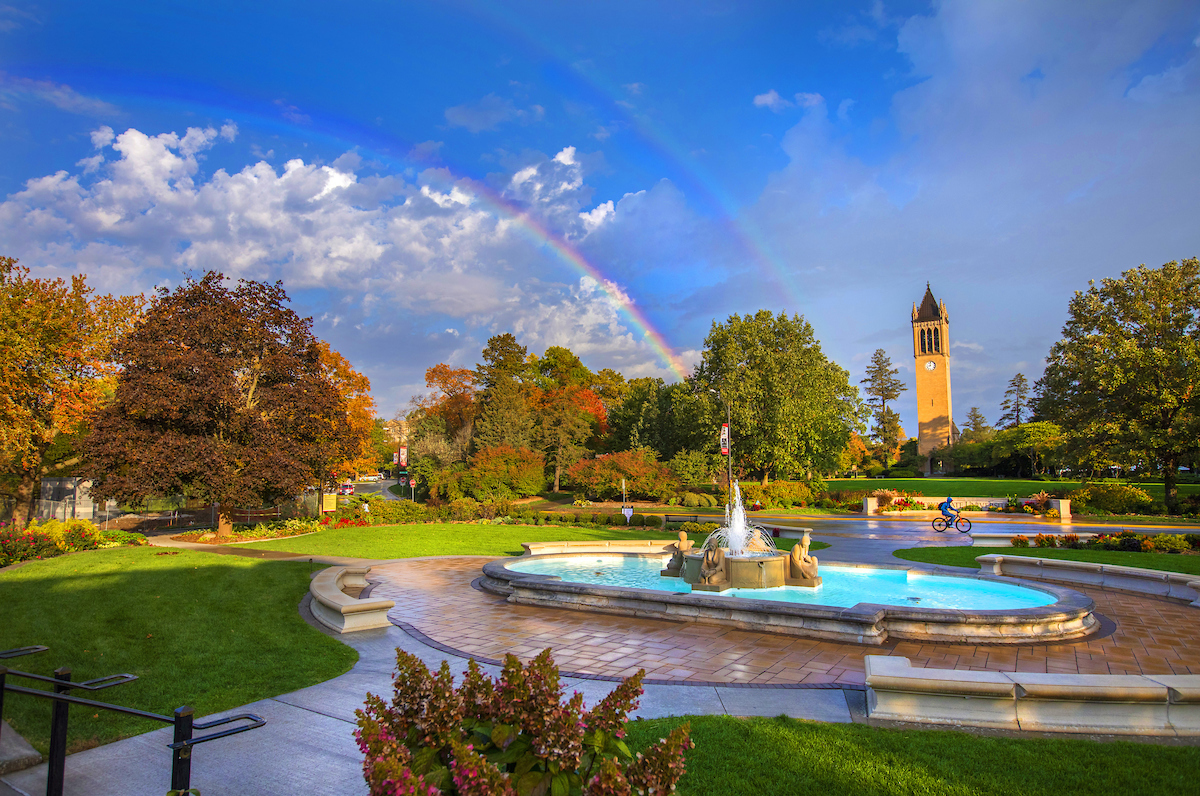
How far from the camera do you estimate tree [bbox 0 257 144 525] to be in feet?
77.0

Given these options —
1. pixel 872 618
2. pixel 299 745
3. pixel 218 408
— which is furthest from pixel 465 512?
pixel 299 745

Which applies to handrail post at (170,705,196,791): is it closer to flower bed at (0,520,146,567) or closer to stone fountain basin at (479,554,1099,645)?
stone fountain basin at (479,554,1099,645)

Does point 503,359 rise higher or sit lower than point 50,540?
higher

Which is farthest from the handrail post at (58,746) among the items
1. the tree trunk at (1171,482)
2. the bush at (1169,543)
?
the tree trunk at (1171,482)

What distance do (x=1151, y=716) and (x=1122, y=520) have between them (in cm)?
2835

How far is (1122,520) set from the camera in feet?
86.0

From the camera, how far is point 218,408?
2175cm

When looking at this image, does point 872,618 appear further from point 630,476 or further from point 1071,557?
point 630,476

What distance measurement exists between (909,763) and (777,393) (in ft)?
121

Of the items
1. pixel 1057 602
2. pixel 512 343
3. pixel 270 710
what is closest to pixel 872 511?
pixel 1057 602

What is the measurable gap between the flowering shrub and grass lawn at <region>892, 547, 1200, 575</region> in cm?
1435

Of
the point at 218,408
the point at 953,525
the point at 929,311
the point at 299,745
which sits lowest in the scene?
the point at 953,525

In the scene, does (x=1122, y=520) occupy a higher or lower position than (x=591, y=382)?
lower

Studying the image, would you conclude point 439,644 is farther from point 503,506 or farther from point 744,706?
point 503,506
